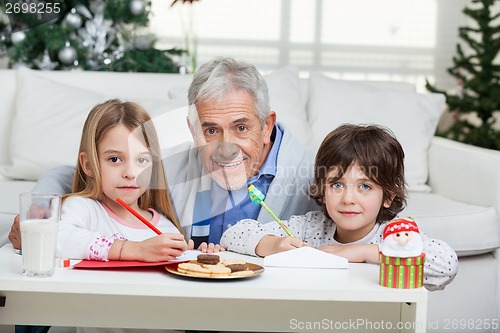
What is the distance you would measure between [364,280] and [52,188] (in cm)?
89

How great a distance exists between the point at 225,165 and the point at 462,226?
0.78 meters

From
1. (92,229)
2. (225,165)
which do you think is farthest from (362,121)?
(92,229)

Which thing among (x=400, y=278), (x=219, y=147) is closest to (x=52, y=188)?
(x=219, y=147)

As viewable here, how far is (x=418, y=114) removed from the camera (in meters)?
2.76

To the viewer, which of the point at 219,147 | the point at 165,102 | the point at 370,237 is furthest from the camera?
the point at 165,102

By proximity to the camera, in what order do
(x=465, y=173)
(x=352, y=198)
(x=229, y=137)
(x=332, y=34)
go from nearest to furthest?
(x=352, y=198) < (x=229, y=137) < (x=465, y=173) < (x=332, y=34)

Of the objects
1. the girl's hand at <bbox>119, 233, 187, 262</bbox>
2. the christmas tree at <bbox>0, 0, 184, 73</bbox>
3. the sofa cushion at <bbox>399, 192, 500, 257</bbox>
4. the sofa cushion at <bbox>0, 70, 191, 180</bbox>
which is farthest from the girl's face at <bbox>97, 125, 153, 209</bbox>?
the christmas tree at <bbox>0, 0, 184, 73</bbox>

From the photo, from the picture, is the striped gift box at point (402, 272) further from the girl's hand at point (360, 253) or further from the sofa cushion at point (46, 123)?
the sofa cushion at point (46, 123)

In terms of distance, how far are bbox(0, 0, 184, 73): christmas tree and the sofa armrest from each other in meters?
1.58

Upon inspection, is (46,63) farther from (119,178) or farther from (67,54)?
(119,178)

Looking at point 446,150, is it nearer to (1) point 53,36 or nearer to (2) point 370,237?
(2) point 370,237

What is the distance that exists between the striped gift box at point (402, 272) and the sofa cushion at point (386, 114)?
139 cm

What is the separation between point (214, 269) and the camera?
1.31 meters

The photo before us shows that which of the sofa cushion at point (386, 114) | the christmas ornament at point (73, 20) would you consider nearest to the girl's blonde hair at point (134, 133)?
the sofa cushion at point (386, 114)
